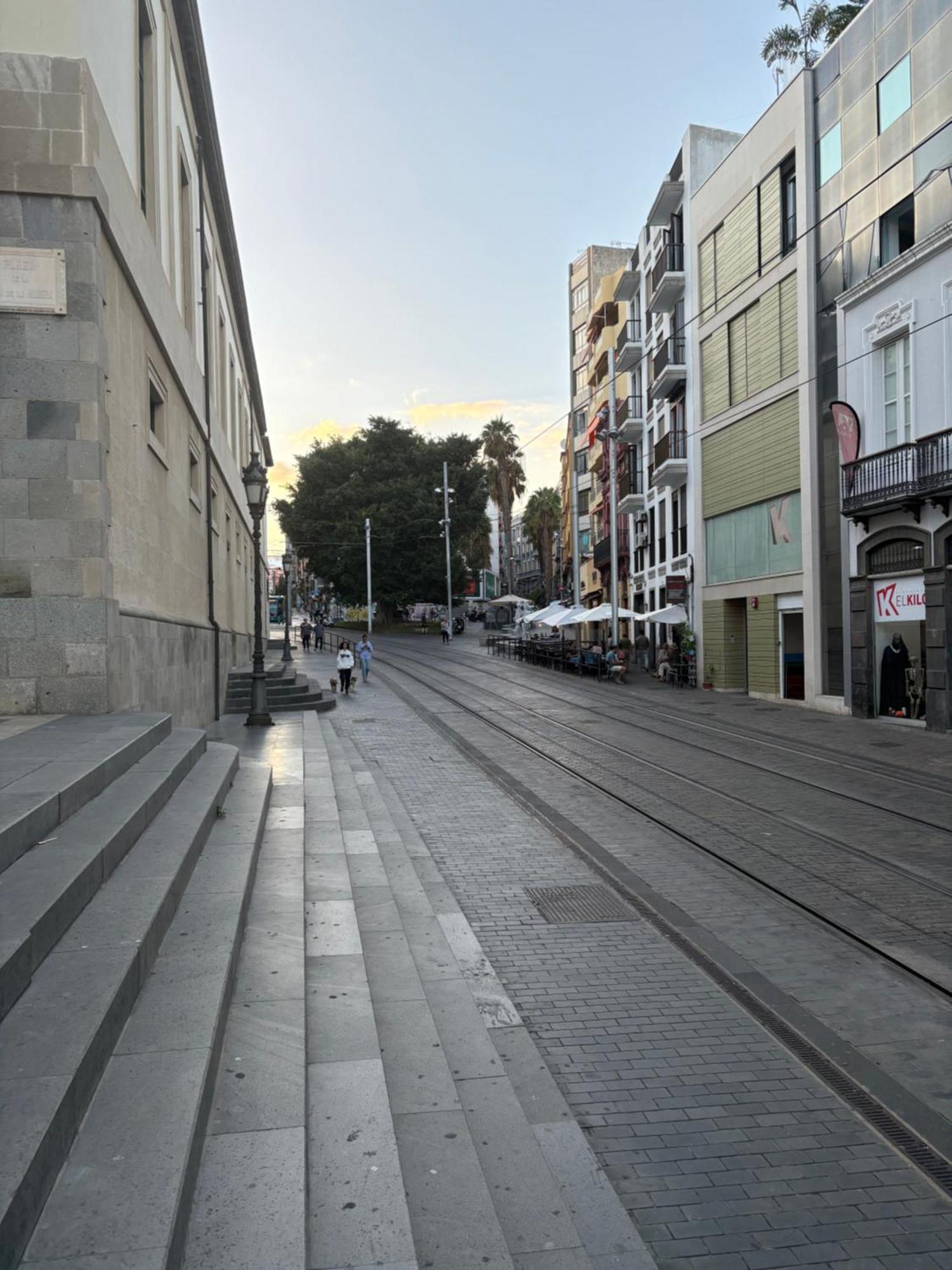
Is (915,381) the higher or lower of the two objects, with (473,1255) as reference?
higher

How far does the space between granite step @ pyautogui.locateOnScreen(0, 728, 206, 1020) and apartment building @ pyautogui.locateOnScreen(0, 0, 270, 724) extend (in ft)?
8.01

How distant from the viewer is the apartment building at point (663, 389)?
31062 mm

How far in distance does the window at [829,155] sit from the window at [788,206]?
1035 millimetres

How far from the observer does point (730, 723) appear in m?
19.3

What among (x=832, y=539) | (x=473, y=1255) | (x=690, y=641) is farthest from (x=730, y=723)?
(x=473, y=1255)

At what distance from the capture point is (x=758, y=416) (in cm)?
2559

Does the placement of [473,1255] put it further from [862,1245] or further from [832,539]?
[832,539]

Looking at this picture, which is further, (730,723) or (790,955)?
(730,723)

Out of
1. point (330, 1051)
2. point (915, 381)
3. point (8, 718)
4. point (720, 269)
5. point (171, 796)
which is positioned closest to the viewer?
point (330, 1051)

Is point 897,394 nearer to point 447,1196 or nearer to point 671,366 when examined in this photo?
point 671,366

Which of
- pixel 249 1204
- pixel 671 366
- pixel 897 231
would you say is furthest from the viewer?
pixel 671 366

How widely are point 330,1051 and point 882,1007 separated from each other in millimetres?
3038

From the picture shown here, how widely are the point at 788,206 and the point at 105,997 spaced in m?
25.6

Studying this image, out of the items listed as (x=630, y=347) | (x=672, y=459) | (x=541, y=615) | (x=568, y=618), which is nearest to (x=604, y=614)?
(x=568, y=618)
